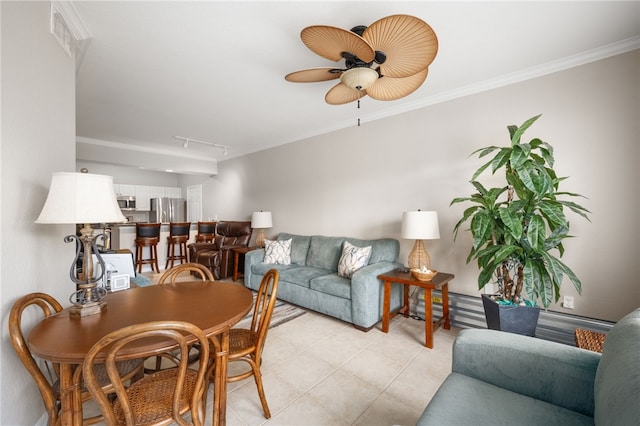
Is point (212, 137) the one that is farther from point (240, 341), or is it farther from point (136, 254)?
point (240, 341)

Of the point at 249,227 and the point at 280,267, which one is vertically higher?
the point at 249,227

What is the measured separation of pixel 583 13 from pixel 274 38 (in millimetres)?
2217

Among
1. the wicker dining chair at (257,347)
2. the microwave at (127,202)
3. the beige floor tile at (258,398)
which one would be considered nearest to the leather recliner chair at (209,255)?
the beige floor tile at (258,398)

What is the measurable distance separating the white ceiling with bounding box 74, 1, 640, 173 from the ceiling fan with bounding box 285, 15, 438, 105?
364mm

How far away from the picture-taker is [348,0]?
174 cm

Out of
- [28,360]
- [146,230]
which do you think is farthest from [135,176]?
[28,360]

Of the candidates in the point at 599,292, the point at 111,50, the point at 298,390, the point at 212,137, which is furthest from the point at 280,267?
the point at 599,292

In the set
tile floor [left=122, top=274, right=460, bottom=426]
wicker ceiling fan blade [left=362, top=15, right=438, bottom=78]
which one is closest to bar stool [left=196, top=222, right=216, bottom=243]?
tile floor [left=122, top=274, right=460, bottom=426]

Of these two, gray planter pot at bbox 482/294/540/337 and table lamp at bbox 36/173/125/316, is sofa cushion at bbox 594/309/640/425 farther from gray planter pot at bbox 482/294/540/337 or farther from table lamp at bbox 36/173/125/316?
table lamp at bbox 36/173/125/316

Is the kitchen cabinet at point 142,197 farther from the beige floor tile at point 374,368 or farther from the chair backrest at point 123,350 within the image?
the chair backrest at point 123,350

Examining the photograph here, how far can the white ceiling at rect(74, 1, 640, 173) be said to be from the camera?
1828mm

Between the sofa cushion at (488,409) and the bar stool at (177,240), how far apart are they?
5828mm

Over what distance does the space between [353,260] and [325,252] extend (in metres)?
0.75

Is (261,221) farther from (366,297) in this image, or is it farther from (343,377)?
(343,377)
